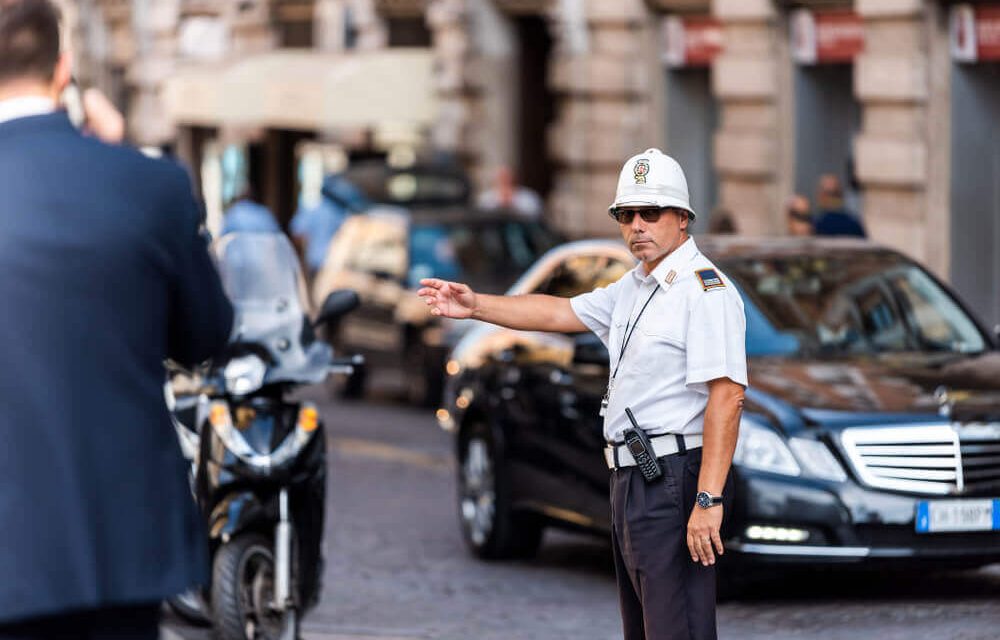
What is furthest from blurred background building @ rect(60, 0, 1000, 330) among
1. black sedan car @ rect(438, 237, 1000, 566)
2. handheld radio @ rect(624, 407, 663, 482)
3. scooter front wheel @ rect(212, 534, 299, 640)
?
handheld radio @ rect(624, 407, 663, 482)

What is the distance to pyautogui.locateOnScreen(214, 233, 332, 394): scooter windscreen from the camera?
895cm

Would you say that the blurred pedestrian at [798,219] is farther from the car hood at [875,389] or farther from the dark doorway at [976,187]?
the car hood at [875,389]

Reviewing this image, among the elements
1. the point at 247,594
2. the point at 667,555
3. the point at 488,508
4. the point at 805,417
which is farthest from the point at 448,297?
the point at 488,508

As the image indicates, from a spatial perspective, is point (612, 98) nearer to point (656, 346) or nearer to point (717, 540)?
point (656, 346)

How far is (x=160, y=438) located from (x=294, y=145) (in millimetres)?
34154

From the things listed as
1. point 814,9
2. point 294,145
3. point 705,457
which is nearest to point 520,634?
point 705,457

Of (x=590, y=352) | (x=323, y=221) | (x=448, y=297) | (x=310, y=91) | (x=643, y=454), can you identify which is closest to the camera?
(x=643, y=454)

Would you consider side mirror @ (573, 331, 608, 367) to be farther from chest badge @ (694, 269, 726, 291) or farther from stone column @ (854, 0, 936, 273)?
stone column @ (854, 0, 936, 273)

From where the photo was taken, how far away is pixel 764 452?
→ 30.8 ft

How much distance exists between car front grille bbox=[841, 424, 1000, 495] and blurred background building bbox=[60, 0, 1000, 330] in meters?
10.5

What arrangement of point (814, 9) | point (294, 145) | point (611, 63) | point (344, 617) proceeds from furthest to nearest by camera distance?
point (294, 145) < point (611, 63) < point (814, 9) < point (344, 617)

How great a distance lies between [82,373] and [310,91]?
96.4ft

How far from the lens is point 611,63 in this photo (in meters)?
26.1

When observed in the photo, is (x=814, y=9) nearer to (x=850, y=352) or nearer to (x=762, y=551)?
(x=850, y=352)
